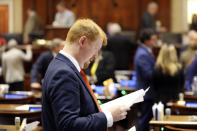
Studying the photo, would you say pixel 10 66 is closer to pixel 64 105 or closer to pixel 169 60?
pixel 169 60

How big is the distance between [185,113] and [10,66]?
5698mm

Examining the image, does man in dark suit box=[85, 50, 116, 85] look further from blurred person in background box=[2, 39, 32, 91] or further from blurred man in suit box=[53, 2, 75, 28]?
blurred man in suit box=[53, 2, 75, 28]

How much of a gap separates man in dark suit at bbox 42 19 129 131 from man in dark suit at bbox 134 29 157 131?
377cm

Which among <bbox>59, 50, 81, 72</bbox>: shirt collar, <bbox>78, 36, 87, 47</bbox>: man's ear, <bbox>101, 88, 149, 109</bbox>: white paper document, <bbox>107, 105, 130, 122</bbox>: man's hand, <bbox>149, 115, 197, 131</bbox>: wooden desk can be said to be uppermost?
<bbox>78, 36, 87, 47</bbox>: man's ear

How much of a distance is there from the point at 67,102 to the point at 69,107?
0.03 m

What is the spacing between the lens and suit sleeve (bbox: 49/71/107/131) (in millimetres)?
2211

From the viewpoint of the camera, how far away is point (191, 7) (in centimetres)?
1471

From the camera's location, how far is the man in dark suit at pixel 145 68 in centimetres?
624

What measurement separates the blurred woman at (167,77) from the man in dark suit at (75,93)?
3.59 meters

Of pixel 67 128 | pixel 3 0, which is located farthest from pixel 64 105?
pixel 3 0

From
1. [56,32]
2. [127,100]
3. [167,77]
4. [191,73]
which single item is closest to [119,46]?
[56,32]

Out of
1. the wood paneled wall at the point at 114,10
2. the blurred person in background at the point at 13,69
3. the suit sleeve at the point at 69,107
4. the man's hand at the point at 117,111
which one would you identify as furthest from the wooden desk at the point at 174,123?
the wood paneled wall at the point at 114,10

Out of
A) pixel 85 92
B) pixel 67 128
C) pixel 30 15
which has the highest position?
pixel 30 15

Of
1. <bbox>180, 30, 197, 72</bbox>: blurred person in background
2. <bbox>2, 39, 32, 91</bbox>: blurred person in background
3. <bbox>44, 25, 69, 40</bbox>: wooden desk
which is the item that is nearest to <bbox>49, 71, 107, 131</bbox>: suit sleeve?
Answer: <bbox>180, 30, 197, 72</bbox>: blurred person in background
